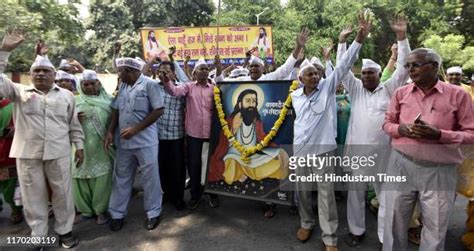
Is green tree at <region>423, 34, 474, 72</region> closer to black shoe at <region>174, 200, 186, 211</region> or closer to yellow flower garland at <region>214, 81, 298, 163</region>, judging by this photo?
yellow flower garland at <region>214, 81, 298, 163</region>

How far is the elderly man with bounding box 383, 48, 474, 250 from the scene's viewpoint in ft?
8.48

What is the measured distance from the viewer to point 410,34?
65.5ft

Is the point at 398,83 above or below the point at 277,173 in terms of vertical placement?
above

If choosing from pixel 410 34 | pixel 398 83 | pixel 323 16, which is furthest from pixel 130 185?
pixel 410 34

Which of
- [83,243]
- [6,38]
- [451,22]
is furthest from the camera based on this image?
[451,22]

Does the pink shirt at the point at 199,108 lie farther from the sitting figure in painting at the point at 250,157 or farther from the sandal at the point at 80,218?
the sandal at the point at 80,218

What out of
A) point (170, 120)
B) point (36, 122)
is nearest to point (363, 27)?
point (170, 120)

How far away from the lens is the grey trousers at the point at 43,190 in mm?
3428

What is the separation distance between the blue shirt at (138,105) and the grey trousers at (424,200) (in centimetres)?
256

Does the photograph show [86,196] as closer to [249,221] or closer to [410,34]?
[249,221]

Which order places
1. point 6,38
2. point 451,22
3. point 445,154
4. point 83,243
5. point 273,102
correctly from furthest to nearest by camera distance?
point 451,22 → point 273,102 → point 83,243 → point 6,38 → point 445,154

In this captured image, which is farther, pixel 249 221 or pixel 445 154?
pixel 249 221

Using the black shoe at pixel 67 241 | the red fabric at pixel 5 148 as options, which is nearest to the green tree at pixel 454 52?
the black shoe at pixel 67 241

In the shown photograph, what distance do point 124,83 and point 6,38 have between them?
3.92 feet
